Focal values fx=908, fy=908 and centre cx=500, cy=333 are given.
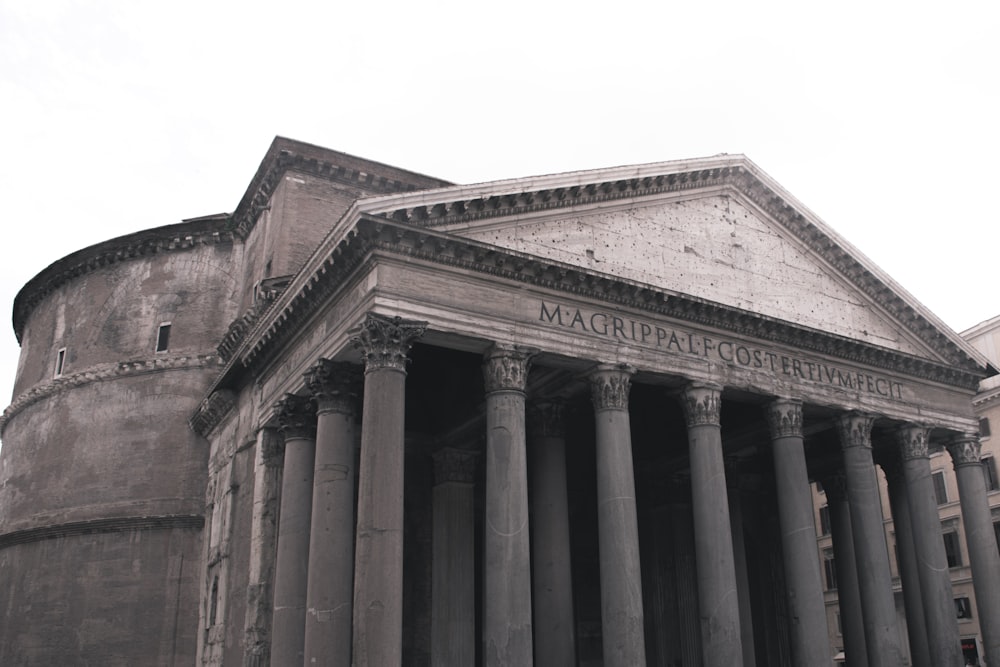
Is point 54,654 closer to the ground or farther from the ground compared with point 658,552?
closer to the ground

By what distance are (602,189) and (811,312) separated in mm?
5119

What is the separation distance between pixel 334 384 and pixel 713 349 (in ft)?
20.3

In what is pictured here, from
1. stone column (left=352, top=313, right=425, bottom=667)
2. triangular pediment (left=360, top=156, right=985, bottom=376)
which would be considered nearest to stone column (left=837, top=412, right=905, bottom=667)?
triangular pediment (left=360, top=156, right=985, bottom=376)

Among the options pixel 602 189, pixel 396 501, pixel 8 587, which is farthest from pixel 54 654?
pixel 602 189

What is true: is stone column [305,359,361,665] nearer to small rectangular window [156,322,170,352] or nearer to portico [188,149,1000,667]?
portico [188,149,1000,667]

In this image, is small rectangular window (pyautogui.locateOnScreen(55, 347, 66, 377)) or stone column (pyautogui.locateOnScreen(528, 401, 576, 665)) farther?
small rectangular window (pyautogui.locateOnScreen(55, 347, 66, 377))

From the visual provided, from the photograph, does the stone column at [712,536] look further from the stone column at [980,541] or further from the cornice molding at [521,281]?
the stone column at [980,541]

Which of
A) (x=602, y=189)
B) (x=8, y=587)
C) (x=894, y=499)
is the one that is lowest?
(x=8, y=587)

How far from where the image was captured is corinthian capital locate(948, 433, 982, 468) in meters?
18.0

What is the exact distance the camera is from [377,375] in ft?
38.6

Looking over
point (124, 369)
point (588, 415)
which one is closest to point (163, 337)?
point (124, 369)

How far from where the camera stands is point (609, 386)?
44.2ft

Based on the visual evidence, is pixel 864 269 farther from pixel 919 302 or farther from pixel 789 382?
pixel 789 382

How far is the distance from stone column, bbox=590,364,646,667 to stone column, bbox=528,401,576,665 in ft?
2.92
